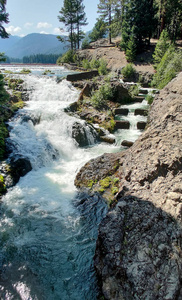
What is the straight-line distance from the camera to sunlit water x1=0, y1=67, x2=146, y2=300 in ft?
15.5

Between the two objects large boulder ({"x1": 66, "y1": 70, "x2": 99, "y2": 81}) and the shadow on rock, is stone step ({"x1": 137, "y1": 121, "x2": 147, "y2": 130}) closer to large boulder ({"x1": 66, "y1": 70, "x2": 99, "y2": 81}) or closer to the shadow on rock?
the shadow on rock

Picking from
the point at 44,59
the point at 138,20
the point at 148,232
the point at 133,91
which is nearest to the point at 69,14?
the point at 138,20

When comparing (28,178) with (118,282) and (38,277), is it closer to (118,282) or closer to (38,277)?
(38,277)

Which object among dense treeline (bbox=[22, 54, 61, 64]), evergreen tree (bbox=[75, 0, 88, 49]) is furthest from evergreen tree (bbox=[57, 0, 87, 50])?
dense treeline (bbox=[22, 54, 61, 64])

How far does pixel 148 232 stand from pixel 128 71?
2682 cm

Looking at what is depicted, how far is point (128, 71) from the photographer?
2720 centimetres

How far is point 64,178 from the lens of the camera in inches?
369

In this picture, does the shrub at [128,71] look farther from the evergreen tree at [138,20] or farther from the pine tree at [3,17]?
the pine tree at [3,17]

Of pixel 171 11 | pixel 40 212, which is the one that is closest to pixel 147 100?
pixel 40 212

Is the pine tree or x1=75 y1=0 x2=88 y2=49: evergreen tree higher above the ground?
x1=75 y1=0 x2=88 y2=49: evergreen tree

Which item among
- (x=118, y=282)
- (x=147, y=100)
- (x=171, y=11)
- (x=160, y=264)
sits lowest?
(x=118, y=282)

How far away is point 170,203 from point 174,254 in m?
1.19

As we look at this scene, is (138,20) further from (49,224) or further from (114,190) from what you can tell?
(49,224)

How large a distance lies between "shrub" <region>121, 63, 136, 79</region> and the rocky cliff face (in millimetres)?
22814
